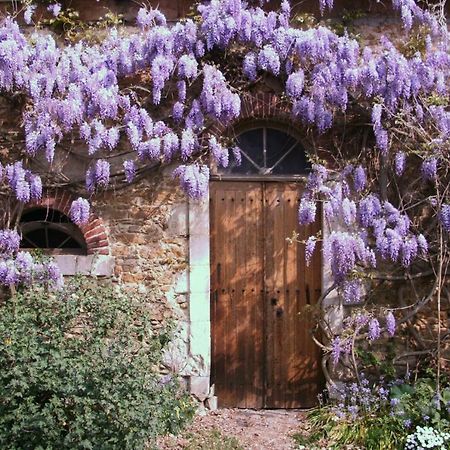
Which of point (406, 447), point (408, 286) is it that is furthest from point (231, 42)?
point (406, 447)

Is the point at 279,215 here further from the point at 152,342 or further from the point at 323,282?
the point at 152,342

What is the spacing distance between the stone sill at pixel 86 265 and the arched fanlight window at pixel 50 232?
19 cm

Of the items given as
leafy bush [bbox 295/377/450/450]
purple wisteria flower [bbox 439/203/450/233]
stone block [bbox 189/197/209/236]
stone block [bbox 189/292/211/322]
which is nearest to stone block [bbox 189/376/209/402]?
stone block [bbox 189/292/211/322]

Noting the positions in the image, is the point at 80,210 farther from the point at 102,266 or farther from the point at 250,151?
the point at 250,151

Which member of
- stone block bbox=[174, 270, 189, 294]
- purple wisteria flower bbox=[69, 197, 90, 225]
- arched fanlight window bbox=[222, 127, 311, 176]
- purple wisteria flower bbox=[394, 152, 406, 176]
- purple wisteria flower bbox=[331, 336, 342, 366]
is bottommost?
purple wisteria flower bbox=[331, 336, 342, 366]

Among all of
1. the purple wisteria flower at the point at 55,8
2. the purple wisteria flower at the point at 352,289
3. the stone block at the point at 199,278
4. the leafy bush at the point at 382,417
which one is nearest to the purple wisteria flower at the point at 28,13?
the purple wisteria flower at the point at 55,8

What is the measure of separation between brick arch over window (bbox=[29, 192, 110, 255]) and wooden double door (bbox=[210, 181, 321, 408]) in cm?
101

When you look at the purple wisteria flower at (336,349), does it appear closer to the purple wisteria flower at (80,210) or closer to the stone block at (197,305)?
the stone block at (197,305)

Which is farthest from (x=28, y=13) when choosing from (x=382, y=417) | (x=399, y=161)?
(x=382, y=417)

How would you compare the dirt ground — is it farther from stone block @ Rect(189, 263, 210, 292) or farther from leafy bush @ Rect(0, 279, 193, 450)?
stone block @ Rect(189, 263, 210, 292)

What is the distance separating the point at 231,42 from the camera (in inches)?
253

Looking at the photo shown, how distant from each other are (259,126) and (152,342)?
8.02ft

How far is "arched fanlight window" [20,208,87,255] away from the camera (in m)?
6.56

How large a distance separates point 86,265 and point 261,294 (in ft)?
5.38
